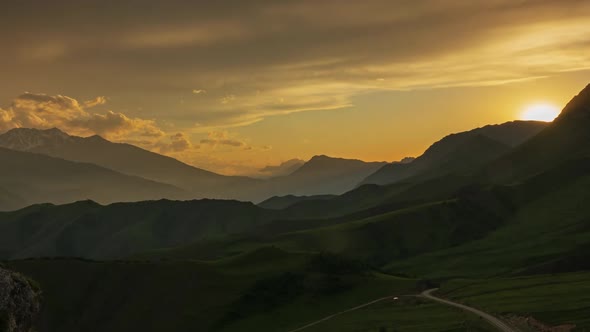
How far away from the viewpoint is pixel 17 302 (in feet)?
163

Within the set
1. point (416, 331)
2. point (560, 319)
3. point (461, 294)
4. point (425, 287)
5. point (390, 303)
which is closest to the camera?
point (560, 319)

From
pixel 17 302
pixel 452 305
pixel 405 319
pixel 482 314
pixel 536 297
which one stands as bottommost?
pixel 405 319

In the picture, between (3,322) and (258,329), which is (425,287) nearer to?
(258,329)

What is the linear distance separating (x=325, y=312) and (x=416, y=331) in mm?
76983

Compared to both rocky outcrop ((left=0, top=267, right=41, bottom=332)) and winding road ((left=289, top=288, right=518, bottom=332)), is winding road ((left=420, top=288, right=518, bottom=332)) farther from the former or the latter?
rocky outcrop ((left=0, top=267, right=41, bottom=332))

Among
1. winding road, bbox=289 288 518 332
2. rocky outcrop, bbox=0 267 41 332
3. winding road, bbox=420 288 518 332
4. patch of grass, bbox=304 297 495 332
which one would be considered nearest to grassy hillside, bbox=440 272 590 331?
winding road, bbox=420 288 518 332

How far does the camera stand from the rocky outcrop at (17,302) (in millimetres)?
47406

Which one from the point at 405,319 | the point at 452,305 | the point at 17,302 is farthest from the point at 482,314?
the point at 17,302

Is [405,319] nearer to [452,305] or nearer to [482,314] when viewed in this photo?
[452,305]

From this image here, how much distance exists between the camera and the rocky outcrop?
156 ft

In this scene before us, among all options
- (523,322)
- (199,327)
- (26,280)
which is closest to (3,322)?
(26,280)

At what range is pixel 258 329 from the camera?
18338 centimetres

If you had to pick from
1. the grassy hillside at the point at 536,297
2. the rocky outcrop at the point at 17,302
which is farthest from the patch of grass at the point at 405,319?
the rocky outcrop at the point at 17,302

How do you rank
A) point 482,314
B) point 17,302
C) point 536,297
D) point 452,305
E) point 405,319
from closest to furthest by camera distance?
point 17,302, point 482,314, point 536,297, point 405,319, point 452,305
